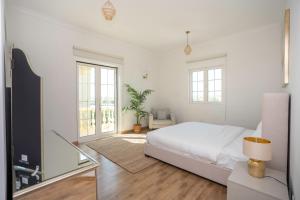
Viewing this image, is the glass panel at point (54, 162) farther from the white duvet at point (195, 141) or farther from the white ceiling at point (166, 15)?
the white ceiling at point (166, 15)

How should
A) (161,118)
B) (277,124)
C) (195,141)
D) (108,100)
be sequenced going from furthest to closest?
(161,118), (108,100), (195,141), (277,124)

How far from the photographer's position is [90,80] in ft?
13.1

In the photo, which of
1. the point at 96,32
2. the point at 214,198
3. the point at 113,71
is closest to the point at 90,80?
the point at 113,71

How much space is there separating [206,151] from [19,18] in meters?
3.92

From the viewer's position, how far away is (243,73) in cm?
380

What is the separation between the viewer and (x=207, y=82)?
451cm

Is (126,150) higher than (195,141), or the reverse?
(195,141)

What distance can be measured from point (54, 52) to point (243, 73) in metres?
4.39

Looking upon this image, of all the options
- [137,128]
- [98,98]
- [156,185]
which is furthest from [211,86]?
[156,185]

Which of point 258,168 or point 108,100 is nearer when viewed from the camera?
point 258,168

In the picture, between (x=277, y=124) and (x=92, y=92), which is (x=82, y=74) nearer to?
(x=92, y=92)

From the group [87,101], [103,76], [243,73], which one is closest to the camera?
[243,73]

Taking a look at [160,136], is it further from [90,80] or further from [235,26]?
[235,26]

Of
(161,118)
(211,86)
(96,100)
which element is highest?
(211,86)
